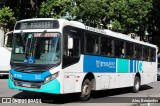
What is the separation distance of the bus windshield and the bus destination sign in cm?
31

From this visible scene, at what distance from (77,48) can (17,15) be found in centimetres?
2048

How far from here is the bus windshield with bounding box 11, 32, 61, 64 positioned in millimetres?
12258

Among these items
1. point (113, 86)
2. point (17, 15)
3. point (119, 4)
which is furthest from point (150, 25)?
point (113, 86)

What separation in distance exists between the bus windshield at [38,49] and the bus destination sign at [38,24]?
1.02ft

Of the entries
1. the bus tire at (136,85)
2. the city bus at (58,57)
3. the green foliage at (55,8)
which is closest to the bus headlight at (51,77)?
the city bus at (58,57)

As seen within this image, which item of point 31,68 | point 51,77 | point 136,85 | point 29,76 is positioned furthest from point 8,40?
point 136,85

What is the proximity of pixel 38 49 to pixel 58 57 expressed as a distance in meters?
0.75

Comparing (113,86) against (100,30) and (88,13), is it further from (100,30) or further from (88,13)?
(88,13)

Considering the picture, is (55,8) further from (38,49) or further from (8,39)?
(38,49)

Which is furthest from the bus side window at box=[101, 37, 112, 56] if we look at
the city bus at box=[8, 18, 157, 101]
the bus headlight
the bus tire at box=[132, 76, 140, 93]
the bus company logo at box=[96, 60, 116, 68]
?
the bus tire at box=[132, 76, 140, 93]

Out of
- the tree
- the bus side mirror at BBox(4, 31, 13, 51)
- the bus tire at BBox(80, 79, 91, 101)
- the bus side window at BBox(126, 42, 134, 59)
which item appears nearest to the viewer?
the bus side mirror at BBox(4, 31, 13, 51)

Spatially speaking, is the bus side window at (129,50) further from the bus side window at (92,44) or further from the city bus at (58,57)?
the bus side window at (92,44)

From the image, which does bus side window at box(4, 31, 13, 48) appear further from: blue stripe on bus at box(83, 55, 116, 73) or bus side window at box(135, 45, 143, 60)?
bus side window at box(135, 45, 143, 60)

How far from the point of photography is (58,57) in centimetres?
1224
